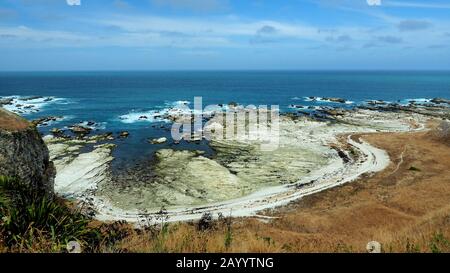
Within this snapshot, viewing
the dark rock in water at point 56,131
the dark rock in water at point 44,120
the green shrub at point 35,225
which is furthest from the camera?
the dark rock in water at point 44,120

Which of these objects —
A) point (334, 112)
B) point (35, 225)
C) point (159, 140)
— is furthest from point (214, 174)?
point (334, 112)

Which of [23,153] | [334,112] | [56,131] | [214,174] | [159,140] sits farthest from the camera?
[334,112]

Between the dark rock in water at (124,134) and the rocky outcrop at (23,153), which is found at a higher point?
the rocky outcrop at (23,153)

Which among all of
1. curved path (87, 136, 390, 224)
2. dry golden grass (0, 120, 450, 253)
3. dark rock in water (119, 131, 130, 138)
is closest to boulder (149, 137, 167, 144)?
dark rock in water (119, 131, 130, 138)

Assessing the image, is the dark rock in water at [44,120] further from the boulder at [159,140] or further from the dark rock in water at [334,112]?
the dark rock in water at [334,112]

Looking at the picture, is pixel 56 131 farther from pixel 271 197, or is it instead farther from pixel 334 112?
pixel 334 112

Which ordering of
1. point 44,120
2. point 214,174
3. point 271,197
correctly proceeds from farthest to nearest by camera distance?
point 44,120 → point 214,174 → point 271,197

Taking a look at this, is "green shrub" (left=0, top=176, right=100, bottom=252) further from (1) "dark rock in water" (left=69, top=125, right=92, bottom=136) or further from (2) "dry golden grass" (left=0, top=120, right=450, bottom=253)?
(1) "dark rock in water" (left=69, top=125, right=92, bottom=136)

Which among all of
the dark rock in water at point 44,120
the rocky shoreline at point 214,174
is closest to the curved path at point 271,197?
the rocky shoreline at point 214,174

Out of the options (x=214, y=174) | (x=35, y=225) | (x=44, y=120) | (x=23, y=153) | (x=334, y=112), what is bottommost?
(x=214, y=174)
